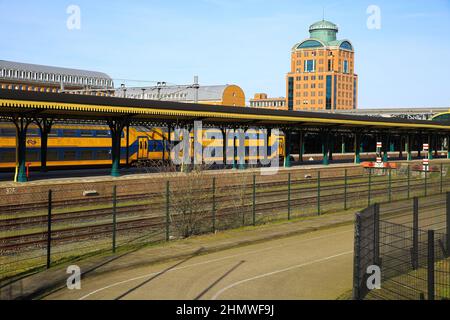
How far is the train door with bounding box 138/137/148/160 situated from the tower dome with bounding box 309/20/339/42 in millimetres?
118381

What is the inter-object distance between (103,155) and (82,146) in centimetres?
269

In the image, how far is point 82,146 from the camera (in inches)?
1608

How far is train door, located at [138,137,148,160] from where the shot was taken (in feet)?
153

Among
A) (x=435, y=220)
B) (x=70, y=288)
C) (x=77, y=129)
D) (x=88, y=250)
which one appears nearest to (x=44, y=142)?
(x=77, y=129)

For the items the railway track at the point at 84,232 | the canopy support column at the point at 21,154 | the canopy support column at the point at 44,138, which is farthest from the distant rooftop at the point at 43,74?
the railway track at the point at 84,232

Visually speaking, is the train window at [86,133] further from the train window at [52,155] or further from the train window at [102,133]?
the train window at [52,155]

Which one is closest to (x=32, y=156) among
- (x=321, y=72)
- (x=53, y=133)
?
(x=53, y=133)

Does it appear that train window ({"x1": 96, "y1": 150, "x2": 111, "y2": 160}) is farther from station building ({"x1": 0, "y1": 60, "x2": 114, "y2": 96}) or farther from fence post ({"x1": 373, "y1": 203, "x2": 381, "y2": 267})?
station building ({"x1": 0, "y1": 60, "x2": 114, "y2": 96})

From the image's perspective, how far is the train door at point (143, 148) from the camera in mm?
46784

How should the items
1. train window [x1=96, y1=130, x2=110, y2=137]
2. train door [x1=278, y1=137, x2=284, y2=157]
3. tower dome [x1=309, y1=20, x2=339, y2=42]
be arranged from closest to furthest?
train window [x1=96, y1=130, x2=110, y2=137]
train door [x1=278, y1=137, x2=284, y2=157]
tower dome [x1=309, y1=20, x2=339, y2=42]

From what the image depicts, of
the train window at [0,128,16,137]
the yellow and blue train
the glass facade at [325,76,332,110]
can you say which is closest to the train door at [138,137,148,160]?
the yellow and blue train

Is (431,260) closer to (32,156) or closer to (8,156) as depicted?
(8,156)

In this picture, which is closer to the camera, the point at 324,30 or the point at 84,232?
the point at 84,232
